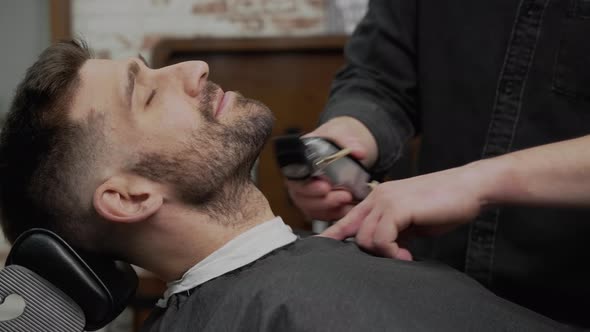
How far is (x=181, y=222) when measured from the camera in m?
1.15

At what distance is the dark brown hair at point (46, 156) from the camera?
1.12 m

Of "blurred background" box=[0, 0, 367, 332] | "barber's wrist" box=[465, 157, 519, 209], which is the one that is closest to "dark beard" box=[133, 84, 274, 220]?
"barber's wrist" box=[465, 157, 519, 209]

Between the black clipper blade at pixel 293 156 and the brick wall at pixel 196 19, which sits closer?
the black clipper blade at pixel 293 156

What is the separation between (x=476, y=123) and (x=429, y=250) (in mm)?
321

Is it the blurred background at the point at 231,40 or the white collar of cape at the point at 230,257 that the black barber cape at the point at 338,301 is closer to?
the white collar of cape at the point at 230,257

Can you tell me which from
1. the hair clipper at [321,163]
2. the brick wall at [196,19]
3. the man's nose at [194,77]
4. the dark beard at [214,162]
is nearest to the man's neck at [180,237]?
the dark beard at [214,162]

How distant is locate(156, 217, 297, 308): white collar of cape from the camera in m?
1.11

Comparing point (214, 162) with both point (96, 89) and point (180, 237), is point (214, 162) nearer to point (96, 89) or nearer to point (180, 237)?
point (180, 237)

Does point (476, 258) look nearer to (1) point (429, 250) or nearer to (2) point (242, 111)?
(1) point (429, 250)

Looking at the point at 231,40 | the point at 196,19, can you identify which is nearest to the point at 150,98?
the point at 231,40

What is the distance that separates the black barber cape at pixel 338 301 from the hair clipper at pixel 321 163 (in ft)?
0.58

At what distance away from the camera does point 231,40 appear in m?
2.49

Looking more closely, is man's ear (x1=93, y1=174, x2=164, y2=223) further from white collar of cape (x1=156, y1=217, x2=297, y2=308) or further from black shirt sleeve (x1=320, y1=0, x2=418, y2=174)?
black shirt sleeve (x1=320, y1=0, x2=418, y2=174)

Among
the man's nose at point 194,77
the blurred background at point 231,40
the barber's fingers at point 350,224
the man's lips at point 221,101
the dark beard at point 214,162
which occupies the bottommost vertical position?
the blurred background at point 231,40
